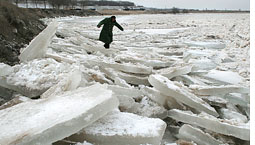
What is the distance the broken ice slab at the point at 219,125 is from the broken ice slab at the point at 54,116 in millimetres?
886

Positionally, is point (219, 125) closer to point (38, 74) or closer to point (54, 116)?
point (54, 116)

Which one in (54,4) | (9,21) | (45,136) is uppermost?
(54,4)

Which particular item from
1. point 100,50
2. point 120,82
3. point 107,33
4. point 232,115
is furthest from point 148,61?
point 107,33

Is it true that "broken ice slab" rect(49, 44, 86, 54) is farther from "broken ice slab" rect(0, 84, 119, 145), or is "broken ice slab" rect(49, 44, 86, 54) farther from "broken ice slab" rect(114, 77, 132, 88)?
"broken ice slab" rect(0, 84, 119, 145)

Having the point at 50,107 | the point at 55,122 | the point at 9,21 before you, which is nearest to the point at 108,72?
the point at 50,107

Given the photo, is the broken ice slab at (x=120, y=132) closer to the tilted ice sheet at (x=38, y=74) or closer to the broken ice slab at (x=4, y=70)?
the tilted ice sheet at (x=38, y=74)

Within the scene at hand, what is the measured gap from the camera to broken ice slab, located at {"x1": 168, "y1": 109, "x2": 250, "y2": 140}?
2092mm

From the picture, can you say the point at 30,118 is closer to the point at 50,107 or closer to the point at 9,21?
the point at 50,107

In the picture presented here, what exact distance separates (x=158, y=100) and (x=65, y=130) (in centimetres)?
145

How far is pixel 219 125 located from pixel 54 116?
150 cm

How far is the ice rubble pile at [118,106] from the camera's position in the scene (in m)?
1.59

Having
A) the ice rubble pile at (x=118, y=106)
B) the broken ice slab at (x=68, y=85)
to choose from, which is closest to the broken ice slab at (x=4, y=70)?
the ice rubble pile at (x=118, y=106)

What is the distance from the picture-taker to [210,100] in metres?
2.92

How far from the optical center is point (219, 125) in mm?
2143
